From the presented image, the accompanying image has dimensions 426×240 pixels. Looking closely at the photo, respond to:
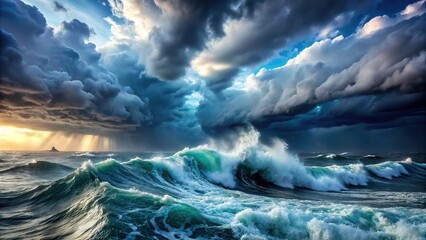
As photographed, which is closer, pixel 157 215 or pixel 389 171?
pixel 157 215

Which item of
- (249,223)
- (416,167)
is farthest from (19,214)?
(416,167)

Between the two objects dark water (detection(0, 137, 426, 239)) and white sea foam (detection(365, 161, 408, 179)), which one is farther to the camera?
white sea foam (detection(365, 161, 408, 179))

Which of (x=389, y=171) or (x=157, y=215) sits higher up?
(x=389, y=171)

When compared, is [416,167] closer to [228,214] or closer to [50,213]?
[228,214]

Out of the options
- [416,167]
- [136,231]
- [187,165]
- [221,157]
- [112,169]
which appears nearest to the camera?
[136,231]

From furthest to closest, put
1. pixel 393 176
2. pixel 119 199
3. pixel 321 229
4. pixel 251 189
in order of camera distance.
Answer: pixel 393 176 → pixel 251 189 → pixel 119 199 → pixel 321 229

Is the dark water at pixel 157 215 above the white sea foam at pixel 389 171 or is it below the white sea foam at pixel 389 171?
below

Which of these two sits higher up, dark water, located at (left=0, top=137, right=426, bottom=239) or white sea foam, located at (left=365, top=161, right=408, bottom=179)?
white sea foam, located at (left=365, top=161, right=408, bottom=179)

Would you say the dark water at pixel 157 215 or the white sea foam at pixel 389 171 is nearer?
the dark water at pixel 157 215

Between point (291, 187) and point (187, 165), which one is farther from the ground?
point (187, 165)

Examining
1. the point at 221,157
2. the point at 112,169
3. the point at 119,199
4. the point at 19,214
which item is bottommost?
the point at 19,214

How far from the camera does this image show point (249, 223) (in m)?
9.01

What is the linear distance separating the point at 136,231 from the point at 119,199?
274 centimetres

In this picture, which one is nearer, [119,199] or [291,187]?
[119,199]
